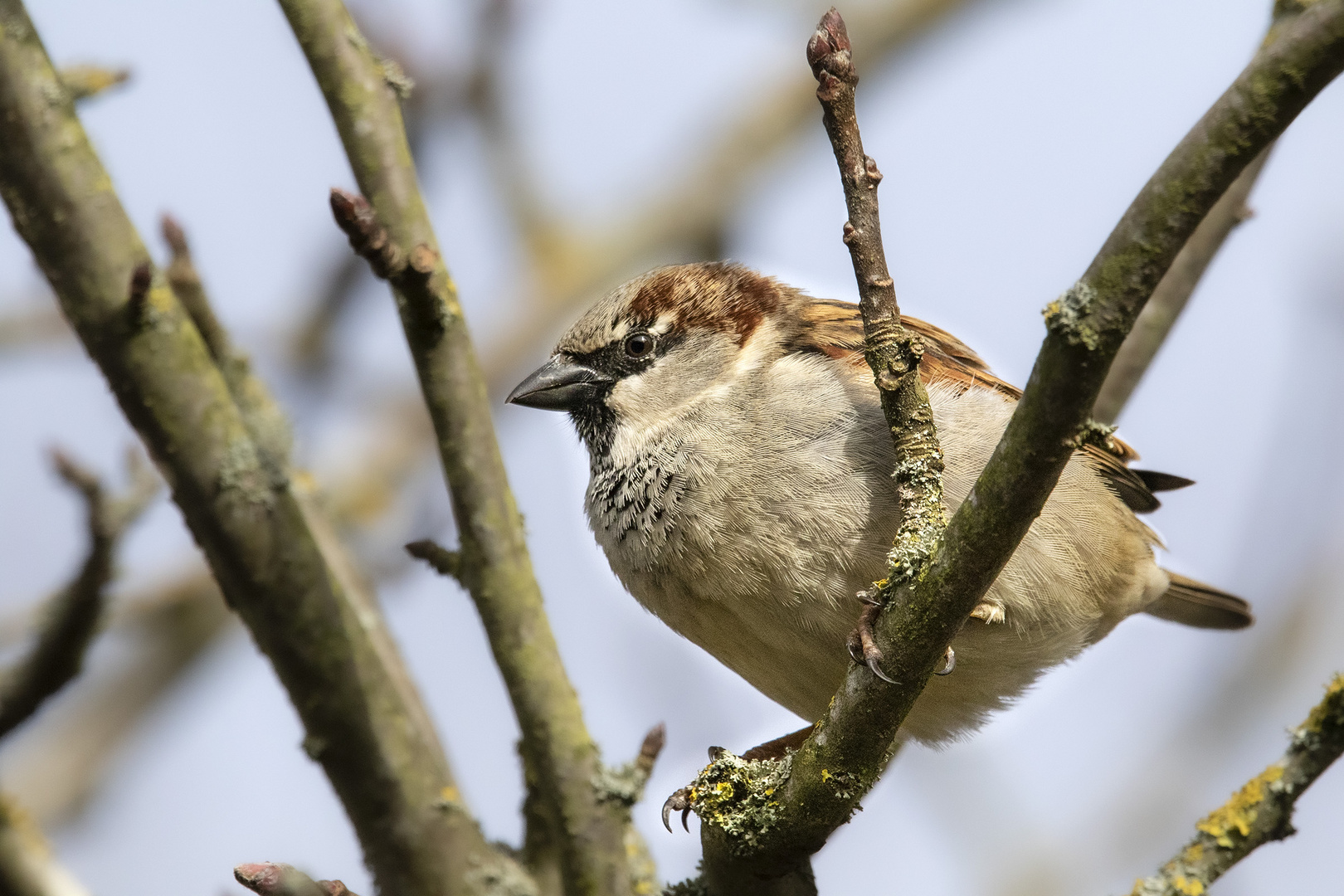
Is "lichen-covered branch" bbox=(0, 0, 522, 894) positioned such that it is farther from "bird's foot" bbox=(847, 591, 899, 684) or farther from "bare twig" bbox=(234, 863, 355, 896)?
"bird's foot" bbox=(847, 591, 899, 684)

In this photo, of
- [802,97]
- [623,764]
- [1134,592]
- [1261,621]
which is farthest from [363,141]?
[1261,621]

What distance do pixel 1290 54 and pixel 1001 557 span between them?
797 millimetres

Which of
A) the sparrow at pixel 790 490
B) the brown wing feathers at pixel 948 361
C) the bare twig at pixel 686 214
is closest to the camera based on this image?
the sparrow at pixel 790 490

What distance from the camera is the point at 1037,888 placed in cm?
532

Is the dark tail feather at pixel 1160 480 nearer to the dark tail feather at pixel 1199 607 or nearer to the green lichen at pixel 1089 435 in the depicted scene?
the dark tail feather at pixel 1199 607

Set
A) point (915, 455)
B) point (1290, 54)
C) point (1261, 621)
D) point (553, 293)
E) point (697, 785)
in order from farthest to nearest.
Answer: point (1261, 621)
point (553, 293)
point (697, 785)
point (915, 455)
point (1290, 54)

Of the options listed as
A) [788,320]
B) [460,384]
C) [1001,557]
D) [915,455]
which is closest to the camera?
[1001,557]

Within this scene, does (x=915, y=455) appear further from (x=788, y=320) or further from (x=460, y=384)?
(x=788, y=320)

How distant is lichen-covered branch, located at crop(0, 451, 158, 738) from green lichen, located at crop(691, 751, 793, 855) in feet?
4.85

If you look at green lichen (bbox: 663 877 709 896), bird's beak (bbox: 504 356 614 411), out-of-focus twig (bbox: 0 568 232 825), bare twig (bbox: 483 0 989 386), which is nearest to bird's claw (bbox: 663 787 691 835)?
green lichen (bbox: 663 877 709 896)

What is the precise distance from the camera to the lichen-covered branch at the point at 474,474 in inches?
109

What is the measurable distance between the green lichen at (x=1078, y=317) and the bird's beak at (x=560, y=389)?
2.04 meters

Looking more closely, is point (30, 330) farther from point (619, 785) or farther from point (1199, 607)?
point (1199, 607)

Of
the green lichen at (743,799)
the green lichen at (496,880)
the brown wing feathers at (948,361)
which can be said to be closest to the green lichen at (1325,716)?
the green lichen at (743,799)
